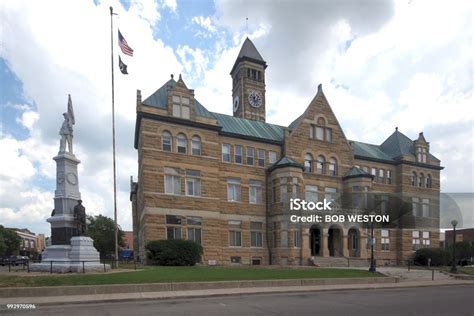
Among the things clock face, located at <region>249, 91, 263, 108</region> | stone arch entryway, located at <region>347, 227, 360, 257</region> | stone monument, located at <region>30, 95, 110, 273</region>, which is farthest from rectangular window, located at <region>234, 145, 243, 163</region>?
clock face, located at <region>249, 91, 263, 108</region>

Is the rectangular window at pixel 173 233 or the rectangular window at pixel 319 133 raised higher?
the rectangular window at pixel 319 133

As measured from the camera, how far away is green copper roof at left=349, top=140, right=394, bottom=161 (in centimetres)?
4613

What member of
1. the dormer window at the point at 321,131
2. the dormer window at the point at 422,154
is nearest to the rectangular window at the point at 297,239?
the dormer window at the point at 321,131

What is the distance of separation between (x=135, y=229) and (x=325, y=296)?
3868 cm

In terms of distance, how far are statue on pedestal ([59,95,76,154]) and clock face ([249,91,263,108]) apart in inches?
1521

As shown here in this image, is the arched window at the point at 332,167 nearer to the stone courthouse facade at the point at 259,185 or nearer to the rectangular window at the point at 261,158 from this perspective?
the stone courthouse facade at the point at 259,185

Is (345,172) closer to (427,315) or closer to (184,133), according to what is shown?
(184,133)

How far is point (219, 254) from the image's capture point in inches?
1367

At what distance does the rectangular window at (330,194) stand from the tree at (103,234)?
48.0 meters

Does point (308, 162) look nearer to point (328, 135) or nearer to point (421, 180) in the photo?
point (328, 135)

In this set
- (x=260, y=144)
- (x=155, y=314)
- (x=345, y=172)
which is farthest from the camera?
A: (x=345, y=172)

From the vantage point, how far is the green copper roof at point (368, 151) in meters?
46.1

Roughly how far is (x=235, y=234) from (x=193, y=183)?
6507 millimetres

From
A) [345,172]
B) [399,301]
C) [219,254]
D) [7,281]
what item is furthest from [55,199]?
[345,172]
